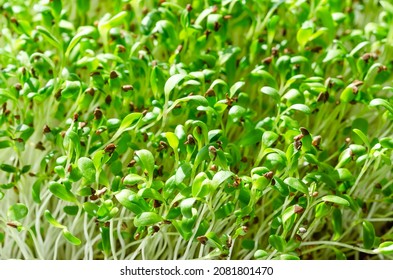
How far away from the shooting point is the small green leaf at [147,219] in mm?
942

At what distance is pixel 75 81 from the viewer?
1.10 m

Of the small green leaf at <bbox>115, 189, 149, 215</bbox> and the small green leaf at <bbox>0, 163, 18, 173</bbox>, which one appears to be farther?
the small green leaf at <bbox>0, 163, 18, 173</bbox>

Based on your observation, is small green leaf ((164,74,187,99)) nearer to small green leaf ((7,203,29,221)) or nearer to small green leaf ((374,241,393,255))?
small green leaf ((7,203,29,221))

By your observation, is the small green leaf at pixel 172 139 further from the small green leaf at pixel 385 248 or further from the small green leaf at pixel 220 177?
the small green leaf at pixel 385 248

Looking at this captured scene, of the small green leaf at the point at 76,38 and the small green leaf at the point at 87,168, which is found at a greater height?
the small green leaf at the point at 76,38

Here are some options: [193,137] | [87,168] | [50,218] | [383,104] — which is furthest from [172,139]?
[383,104]

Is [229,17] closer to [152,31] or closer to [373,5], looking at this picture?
[152,31]

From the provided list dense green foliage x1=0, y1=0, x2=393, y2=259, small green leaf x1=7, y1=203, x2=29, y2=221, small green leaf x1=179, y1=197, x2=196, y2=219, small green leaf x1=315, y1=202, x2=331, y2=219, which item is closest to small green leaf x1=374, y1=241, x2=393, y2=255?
dense green foliage x1=0, y1=0, x2=393, y2=259

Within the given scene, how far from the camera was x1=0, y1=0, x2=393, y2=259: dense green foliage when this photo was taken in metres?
1.00

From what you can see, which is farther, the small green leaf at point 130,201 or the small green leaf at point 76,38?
the small green leaf at point 76,38

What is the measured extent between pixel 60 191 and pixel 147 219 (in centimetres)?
16

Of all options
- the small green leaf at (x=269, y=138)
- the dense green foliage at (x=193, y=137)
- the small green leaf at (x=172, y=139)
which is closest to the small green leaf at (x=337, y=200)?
the dense green foliage at (x=193, y=137)
